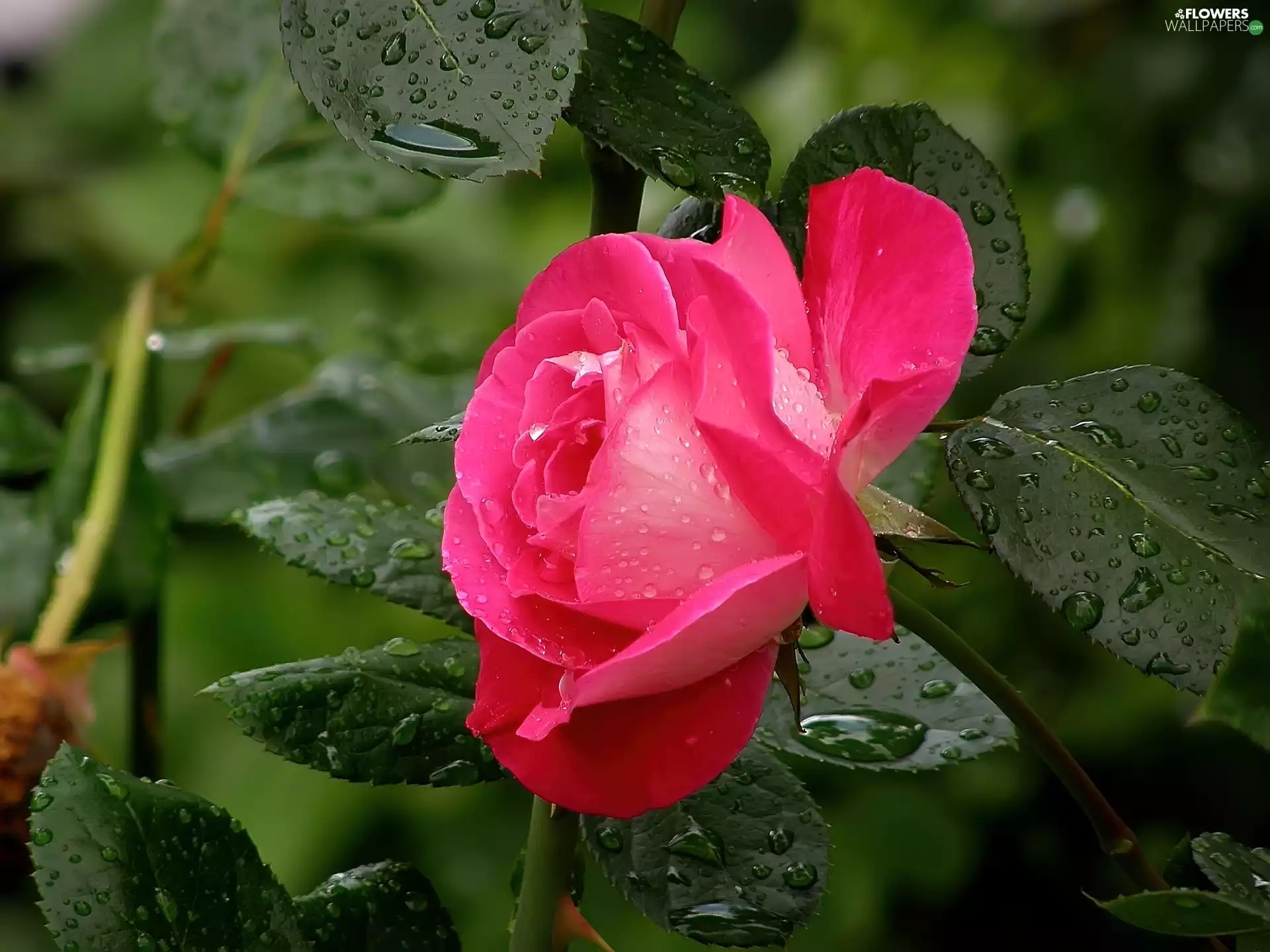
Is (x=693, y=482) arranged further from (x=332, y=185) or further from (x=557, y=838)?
(x=332, y=185)

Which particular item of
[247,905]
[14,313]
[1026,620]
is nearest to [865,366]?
[247,905]

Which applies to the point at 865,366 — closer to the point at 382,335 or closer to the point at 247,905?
the point at 247,905

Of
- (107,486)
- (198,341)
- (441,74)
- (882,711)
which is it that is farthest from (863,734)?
(198,341)

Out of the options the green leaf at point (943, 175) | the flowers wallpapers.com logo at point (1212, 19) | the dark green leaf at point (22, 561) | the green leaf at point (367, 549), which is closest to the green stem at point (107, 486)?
the dark green leaf at point (22, 561)

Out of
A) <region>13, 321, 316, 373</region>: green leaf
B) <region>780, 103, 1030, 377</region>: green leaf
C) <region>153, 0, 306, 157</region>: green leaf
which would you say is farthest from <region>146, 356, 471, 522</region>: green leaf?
<region>780, 103, 1030, 377</region>: green leaf

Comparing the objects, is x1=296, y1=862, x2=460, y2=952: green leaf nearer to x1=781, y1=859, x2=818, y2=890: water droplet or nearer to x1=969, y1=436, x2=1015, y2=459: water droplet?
x1=781, y1=859, x2=818, y2=890: water droplet

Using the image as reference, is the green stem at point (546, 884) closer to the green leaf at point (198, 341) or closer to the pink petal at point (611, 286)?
the pink petal at point (611, 286)
